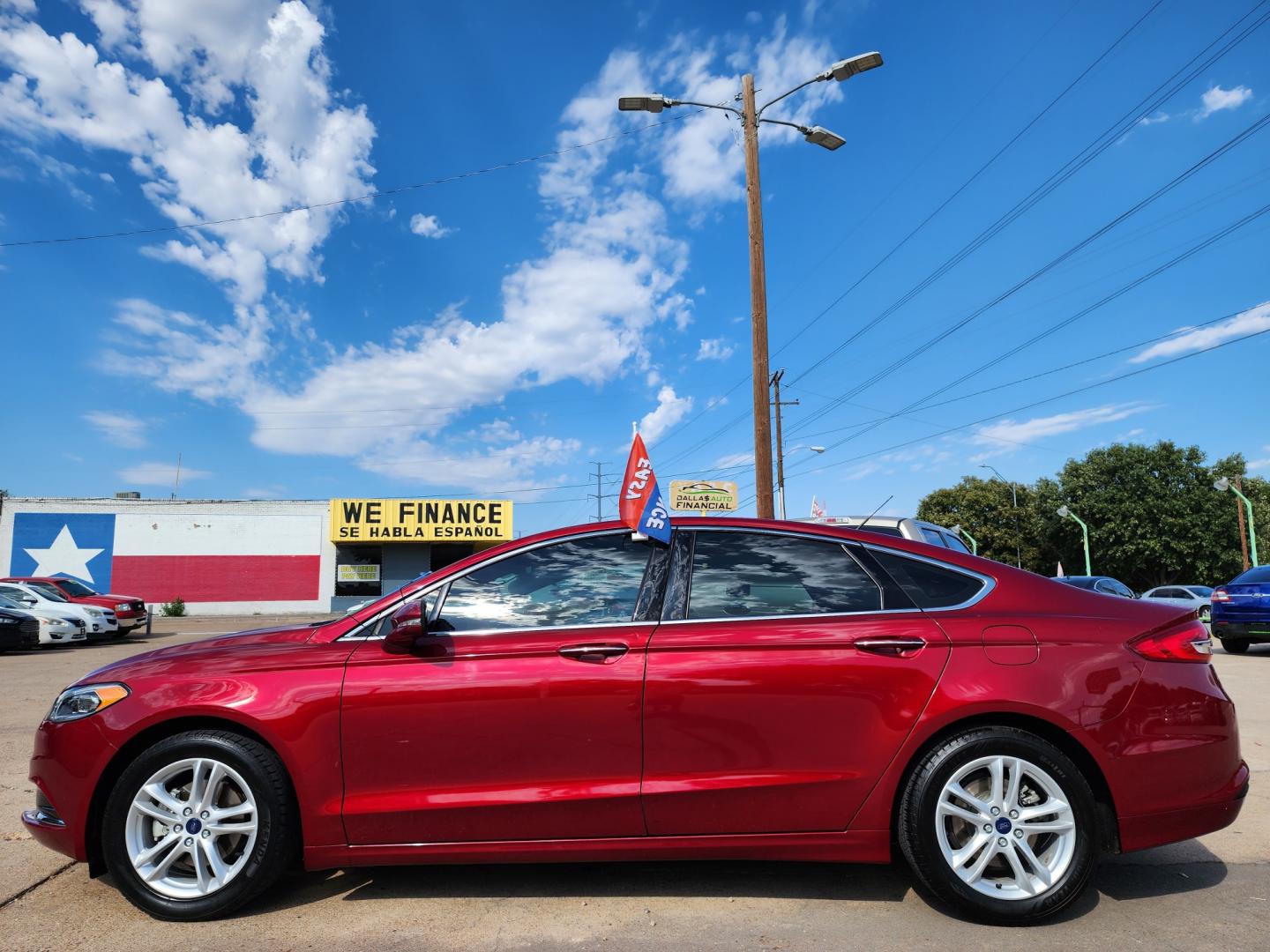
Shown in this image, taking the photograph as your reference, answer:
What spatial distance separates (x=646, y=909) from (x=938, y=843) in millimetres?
1161

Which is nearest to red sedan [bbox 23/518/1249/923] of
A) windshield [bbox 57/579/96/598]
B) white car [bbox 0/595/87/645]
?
white car [bbox 0/595/87/645]

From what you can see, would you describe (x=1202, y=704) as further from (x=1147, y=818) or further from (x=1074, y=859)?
(x=1074, y=859)

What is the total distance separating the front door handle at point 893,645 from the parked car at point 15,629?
55.3ft

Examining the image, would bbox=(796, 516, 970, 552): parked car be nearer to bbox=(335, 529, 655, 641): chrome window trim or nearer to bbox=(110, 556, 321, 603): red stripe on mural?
bbox=(335, 529, 655, 641): chrome window trim

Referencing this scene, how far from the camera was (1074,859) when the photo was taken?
3029 millimetres

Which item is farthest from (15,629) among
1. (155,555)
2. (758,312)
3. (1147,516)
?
(1147,516)

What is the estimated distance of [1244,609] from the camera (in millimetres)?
12234

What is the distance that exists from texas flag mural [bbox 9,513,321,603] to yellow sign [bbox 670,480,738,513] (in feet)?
67.3

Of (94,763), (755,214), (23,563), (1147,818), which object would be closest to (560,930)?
(94,763)

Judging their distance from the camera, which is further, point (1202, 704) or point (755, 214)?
point (755, 214)

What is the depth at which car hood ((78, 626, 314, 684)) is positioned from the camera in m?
3.31

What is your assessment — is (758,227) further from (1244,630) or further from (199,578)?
(199,578)

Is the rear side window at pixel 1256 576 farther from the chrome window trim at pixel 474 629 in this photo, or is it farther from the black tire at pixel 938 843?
the chrome window trim at pixel 474 629

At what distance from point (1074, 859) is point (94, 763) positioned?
3.80m
